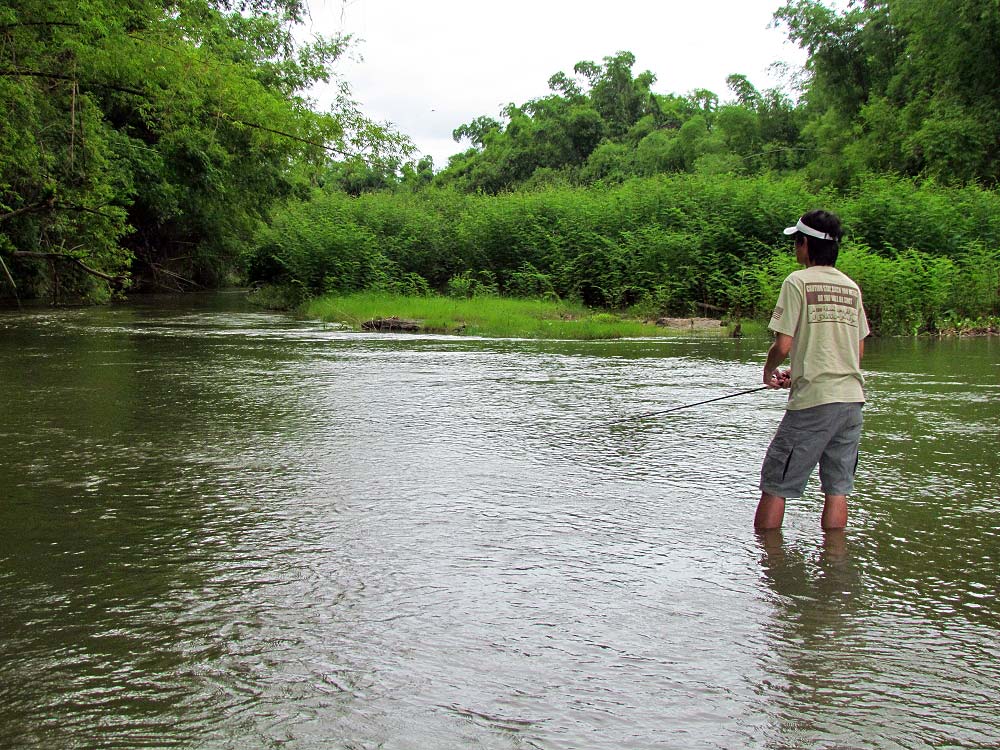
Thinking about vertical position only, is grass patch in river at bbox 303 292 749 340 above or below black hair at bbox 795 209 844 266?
below

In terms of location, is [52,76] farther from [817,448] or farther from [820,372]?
[817,448]

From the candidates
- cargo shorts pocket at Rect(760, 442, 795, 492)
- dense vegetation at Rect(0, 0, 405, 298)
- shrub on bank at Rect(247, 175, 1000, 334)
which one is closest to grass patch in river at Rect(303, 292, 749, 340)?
shrub on bank at Rect(247, 175, 1000, 334)

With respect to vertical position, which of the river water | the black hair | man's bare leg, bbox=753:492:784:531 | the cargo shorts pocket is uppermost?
the black hair

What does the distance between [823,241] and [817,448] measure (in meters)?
1.12

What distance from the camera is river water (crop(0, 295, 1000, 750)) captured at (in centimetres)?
316

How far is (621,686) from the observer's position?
11.1 ft

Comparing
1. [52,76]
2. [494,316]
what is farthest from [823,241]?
Answer: [494,316]

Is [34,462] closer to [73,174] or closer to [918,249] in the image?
[73,174]

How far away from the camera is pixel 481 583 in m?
4.46

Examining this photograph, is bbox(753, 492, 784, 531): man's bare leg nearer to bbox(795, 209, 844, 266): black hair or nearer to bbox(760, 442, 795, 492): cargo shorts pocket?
bbox(760, 442, 795, 492): cargo shorts pocket

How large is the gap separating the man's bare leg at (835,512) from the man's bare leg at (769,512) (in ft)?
0.78

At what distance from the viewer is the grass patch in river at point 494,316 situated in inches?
779

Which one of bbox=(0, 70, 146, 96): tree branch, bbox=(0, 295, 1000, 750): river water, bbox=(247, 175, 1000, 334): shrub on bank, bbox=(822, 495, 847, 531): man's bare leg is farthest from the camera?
bbox=(247, 175, 1000, 334): shrub on bank

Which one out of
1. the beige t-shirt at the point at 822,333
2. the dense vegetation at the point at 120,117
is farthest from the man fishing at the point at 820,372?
the dense vegetation at the point at 120,117
